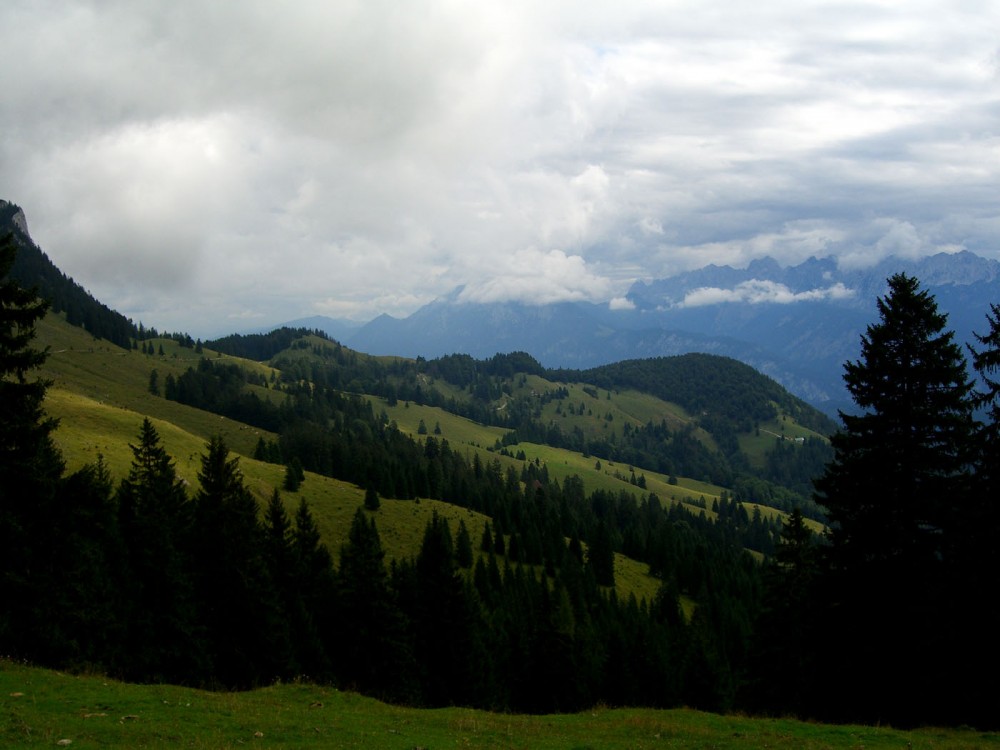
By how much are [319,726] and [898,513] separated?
24.0 metres

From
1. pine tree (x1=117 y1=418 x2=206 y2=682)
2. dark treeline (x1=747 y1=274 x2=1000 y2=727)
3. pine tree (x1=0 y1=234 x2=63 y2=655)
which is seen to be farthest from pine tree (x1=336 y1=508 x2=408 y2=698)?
dark treeline (x1=747 y1=274 x2=1000 y2=727)

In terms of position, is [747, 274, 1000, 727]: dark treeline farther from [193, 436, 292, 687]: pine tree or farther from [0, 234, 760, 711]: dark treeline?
[193, 436, 292, 687]: pine tree

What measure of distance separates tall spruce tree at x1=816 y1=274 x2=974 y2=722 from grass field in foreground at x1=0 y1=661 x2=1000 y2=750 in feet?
13.4

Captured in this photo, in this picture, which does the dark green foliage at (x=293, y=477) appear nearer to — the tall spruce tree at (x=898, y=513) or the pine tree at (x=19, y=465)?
the pine tree at (x=19, y=465)

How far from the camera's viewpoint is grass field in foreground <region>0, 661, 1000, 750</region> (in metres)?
17.5

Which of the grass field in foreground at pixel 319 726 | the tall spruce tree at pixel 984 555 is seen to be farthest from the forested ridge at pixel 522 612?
the grass field in foreground at pixel 319 726

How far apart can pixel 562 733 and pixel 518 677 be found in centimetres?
3956

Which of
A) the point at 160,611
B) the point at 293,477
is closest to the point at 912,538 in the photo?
the point at 160,611

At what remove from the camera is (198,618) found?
140 feet

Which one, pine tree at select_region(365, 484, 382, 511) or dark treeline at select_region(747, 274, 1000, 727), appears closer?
dark treeline at select_region(747, 274, 1000, 727)

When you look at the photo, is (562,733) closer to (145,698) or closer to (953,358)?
(145,698)

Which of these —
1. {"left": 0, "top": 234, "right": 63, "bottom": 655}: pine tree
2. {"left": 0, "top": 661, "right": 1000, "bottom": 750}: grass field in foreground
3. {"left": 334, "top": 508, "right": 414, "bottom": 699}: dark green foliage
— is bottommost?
{"left": 334, "top": 508, "right": 414, "bottom": 699}: dark green foliage

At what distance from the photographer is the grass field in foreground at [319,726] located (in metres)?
17.5

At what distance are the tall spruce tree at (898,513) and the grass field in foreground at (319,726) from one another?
13.4ft
